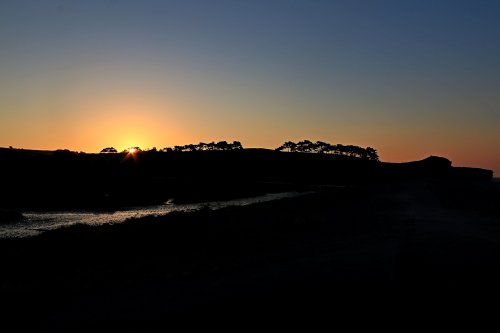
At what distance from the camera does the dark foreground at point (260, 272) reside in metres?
9.33

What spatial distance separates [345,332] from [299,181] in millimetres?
112518

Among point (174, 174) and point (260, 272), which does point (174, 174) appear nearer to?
point (174, 174)

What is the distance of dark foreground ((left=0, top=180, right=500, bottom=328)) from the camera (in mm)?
9328

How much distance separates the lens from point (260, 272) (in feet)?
40.2

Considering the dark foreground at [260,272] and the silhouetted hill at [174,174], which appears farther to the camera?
the silhouetted hill at [174,174]

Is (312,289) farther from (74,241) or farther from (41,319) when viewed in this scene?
(74,241)

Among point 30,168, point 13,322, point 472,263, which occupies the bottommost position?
point 13,322

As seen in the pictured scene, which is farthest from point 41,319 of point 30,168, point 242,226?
point 30,168

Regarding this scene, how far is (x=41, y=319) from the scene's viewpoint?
10.3 metres

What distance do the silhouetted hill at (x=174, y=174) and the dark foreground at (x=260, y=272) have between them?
125 ft

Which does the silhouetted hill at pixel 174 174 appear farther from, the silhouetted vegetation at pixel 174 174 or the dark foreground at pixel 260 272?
the dark foreground at pixel 260 272

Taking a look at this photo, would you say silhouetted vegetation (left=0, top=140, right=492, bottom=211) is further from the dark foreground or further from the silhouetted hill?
the dark foreground

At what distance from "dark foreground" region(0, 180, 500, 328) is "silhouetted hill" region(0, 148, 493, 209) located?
125ft

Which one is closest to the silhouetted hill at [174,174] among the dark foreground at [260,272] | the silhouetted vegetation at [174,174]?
the silhouetted vegetation at [174,174]
